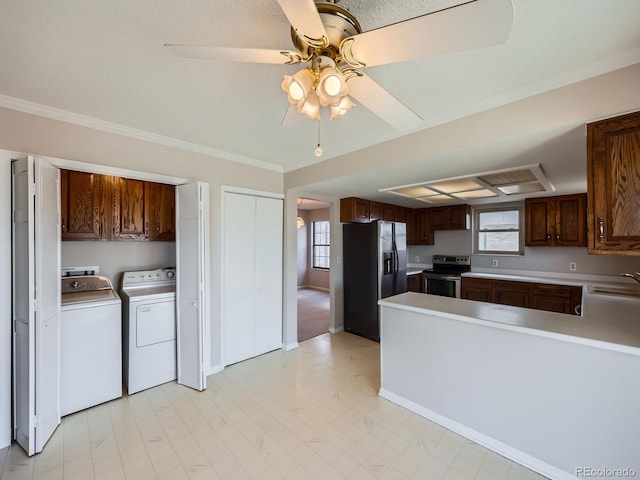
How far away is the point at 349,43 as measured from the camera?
104 centimetres

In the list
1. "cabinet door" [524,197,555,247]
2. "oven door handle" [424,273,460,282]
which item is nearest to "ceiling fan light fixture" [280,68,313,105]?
"oven door handle" [424,273,460,282]

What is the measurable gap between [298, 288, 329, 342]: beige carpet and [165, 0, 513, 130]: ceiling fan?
3.56 metres

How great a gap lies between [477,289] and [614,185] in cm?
330

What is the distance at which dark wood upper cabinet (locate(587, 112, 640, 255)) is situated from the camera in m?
1.47

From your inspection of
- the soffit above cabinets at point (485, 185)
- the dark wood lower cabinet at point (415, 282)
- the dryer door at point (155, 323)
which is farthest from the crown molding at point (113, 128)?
the dark wood lower cabinet at point (415, 282)

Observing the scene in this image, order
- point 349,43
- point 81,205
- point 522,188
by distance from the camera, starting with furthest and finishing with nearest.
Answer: point 522,188 → point 81,205 → point 349,43

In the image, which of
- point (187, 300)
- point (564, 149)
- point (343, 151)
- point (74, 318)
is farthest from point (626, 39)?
point (74, 318)

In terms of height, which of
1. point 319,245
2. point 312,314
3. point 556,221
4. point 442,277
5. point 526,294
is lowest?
point 312,314

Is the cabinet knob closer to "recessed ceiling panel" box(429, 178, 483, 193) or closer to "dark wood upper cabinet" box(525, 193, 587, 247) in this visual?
"recessed ceiling panel" box(429, 178, 483, 193)

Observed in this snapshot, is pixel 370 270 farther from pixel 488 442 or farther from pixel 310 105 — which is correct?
pixel 310 105

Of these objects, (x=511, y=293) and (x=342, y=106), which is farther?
(x=511, y=293)

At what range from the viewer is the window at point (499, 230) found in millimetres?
4609

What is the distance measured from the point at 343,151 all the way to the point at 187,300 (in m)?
2.21

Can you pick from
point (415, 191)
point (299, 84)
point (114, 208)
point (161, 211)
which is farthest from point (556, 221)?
point (114, 208)
